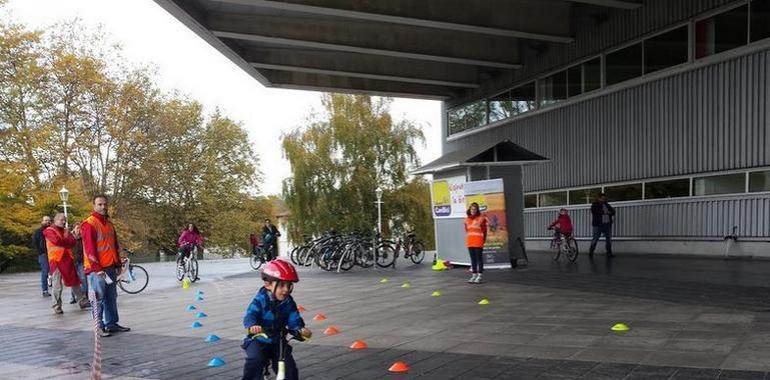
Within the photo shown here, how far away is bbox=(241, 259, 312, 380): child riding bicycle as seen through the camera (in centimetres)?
390

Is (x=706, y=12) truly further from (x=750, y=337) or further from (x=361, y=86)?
(x=361, y=86)

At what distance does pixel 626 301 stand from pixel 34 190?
27.3 m

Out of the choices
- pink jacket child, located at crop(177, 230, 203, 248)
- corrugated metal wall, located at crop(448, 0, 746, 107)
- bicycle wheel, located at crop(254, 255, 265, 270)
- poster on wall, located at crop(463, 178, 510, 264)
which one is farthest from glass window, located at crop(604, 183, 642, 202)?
pink jacket child, located at crop(177, 230, 203, 248)

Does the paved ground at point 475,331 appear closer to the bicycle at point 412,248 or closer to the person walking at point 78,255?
the person walking at point 78,255

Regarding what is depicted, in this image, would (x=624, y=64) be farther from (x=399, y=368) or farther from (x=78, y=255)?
(x=399, y=368)

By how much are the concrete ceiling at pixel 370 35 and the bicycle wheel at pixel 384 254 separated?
6996 millimetres

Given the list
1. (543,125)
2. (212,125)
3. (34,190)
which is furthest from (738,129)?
(212,125)

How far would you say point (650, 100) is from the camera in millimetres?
18172

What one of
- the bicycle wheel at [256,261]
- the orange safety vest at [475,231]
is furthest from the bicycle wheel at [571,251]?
the bicycle wheel at [256,261]

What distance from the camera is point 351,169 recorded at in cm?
3328

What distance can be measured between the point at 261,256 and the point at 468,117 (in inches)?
481

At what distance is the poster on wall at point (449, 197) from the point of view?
15719mm

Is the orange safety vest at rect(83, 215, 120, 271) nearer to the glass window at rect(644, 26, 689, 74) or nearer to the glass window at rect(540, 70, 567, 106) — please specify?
the glass window at rect(644, 26, 689, 74)

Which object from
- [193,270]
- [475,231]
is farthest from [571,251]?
[193,270]
